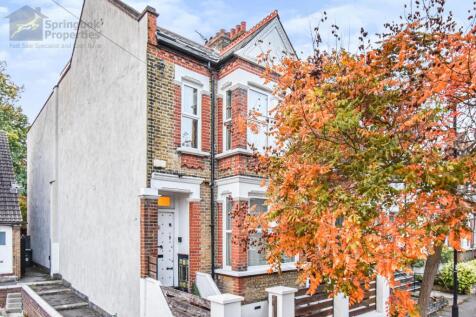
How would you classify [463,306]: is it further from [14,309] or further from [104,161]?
[14,309]

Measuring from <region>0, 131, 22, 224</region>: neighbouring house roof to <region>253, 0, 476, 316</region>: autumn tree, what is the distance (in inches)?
555

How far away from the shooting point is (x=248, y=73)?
10.8 m

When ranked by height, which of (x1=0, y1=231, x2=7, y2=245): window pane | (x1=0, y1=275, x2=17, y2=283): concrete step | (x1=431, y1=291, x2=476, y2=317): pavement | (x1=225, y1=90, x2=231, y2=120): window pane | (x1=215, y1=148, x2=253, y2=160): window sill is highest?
(x1=225, y1=90, x2=231, y2=120): window pane

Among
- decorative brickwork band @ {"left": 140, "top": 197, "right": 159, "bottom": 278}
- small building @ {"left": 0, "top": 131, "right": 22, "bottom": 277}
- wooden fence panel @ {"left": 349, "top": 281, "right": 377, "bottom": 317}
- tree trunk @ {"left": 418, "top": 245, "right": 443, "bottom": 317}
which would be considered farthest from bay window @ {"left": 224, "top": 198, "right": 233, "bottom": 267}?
small building @ {"left": 0, "top": 131, "right": 22, "bottom": 277}

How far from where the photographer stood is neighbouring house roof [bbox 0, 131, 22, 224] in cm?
1600

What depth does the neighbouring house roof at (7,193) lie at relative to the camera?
16.0m

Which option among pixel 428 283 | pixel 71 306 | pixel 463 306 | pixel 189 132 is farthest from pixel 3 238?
pixel 463 306

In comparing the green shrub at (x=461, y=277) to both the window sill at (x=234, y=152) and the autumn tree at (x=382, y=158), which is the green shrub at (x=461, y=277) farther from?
the autumn tree at (x=382, y=158)

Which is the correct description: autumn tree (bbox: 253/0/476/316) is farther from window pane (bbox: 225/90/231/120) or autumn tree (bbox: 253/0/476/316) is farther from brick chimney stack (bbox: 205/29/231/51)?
brick chimney stack (bbox: 205/29/231/51)

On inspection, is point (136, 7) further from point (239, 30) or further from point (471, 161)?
point (471, 161)

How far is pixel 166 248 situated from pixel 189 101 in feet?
13.8

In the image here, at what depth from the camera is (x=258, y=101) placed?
11.3 meters

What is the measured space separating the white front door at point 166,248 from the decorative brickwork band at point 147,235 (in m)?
1.19

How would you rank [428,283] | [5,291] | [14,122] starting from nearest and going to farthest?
[428,283] < [5,291] < [14,122]
